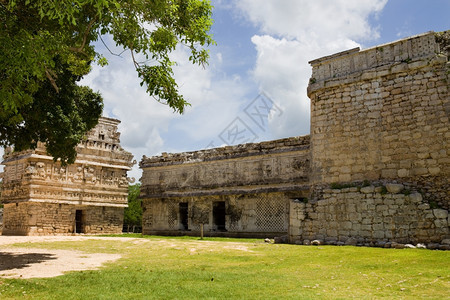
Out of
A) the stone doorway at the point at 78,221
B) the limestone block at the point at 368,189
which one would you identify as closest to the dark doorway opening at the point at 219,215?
the stone doorway at the point at 78,221

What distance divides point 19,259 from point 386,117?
10.4 meters

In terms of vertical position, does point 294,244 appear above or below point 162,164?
below

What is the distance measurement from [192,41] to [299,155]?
34.1 feet

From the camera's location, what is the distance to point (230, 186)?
18.9 m

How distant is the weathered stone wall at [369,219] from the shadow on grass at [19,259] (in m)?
6.89

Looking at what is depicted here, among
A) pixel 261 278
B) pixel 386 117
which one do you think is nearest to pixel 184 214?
pixel 386 117

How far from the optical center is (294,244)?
11.4m

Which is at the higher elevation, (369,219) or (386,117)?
(386,117)

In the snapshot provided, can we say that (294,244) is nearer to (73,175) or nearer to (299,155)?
(299,155)

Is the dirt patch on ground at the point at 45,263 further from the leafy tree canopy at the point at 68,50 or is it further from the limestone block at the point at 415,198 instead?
the limestone block at the point at 415,198

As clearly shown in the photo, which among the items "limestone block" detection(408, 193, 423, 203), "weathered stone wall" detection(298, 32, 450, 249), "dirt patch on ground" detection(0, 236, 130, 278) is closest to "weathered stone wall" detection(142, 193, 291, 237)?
"weathered stone wall" detection(298, 32, 450, 249)

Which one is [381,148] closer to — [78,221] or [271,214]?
[271,214]

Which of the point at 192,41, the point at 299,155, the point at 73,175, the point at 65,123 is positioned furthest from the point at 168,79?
the point at 73,175

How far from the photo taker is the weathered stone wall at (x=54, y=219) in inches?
798
